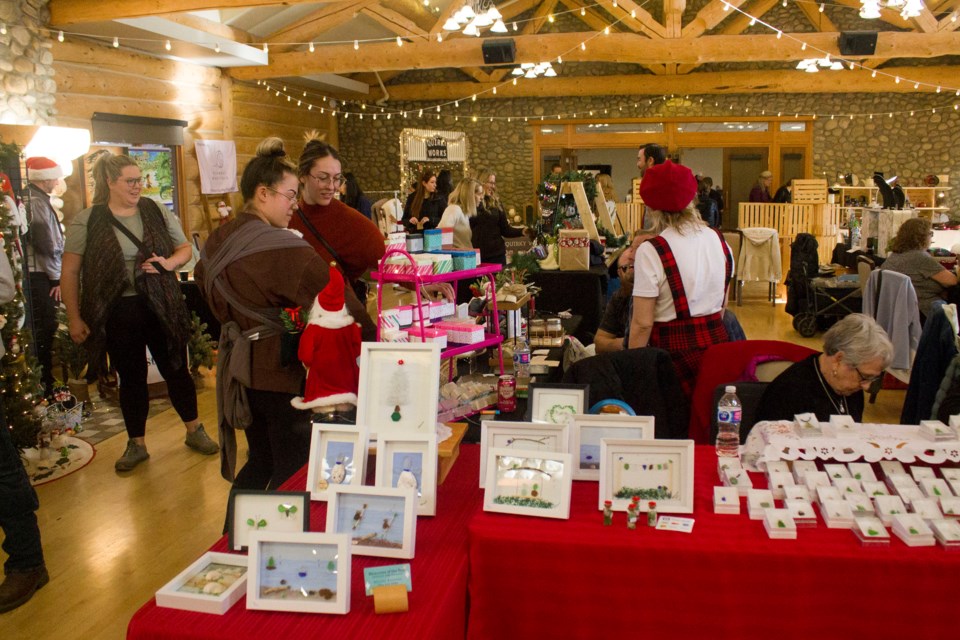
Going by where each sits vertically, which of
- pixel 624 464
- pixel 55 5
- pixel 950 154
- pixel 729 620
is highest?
pixel 55 5

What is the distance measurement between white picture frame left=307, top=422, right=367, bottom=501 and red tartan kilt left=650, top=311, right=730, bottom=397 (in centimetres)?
134

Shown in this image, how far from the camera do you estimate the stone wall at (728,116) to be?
12.5 metres

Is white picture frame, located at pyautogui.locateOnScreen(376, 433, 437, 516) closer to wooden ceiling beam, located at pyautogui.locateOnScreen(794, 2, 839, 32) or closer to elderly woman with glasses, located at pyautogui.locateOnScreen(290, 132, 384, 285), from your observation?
elderly woman with glasses, located at pyautogui.locateOnScreen(290, 132, 384, 285)

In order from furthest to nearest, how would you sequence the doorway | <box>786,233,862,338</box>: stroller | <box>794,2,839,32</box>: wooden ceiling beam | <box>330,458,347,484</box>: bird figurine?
the doorway, <box>794,2,839,32</box>: wooden ceiling beam, <box>786,233,862,338</box>: stroller, <box>330,458,347,484</box>: bird figurine

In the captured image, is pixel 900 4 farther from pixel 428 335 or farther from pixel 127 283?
pixel 127 283

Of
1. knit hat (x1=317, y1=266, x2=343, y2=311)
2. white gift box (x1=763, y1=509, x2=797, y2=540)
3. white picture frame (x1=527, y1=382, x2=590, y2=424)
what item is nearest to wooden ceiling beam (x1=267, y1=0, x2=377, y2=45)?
knit hat (x1=317, y1=266, x2=343, y2=311)

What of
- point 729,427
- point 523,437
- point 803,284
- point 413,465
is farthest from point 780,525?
point 803,284

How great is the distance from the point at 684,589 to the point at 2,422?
7.04 ft

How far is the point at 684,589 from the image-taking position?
170 cm

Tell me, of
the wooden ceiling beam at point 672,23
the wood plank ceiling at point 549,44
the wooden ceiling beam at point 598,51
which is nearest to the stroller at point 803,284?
the wood plank ceiling at point 549,44

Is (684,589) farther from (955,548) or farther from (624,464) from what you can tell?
(955,548)

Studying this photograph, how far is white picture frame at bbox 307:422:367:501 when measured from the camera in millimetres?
1938

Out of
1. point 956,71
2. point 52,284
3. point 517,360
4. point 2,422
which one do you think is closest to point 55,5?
point 52,284

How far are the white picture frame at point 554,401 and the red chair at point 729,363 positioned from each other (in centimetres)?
74
